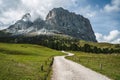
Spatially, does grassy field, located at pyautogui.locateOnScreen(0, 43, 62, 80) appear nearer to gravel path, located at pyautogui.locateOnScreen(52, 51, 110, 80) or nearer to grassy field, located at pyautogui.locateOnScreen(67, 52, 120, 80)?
gravel path, located at pyautogui.locateOnScreen(52, 51, 110, 80)

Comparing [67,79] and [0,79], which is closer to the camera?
[0,79]

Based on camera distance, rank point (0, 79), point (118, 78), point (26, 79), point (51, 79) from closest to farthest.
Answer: point (0, 79) → point (26, 79) → point (51, 79) → point (118, 78)

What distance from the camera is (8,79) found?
26719mm

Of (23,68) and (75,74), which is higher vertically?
(23,68)

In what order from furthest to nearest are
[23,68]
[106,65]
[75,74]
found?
[106,65] → [23,68] → [75,74]

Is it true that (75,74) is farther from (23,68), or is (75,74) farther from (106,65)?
(106,65)

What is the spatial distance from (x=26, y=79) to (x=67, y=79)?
5.24 m

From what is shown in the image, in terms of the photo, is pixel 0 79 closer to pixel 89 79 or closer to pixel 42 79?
pixel 42 79

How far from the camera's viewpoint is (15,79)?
89.6 ft

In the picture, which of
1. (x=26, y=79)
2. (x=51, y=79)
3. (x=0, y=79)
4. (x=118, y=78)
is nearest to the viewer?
(x=0, y=79)

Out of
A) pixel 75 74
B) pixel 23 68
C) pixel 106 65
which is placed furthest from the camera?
pixel 106 65

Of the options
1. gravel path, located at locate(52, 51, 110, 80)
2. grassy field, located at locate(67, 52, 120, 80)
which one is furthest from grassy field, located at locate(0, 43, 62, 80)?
grassy field, located at locate(67, 52, 120, 80)

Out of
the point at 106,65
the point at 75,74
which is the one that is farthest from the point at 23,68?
the point at 106,65

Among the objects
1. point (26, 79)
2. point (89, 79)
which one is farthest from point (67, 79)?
point (26, 79)
